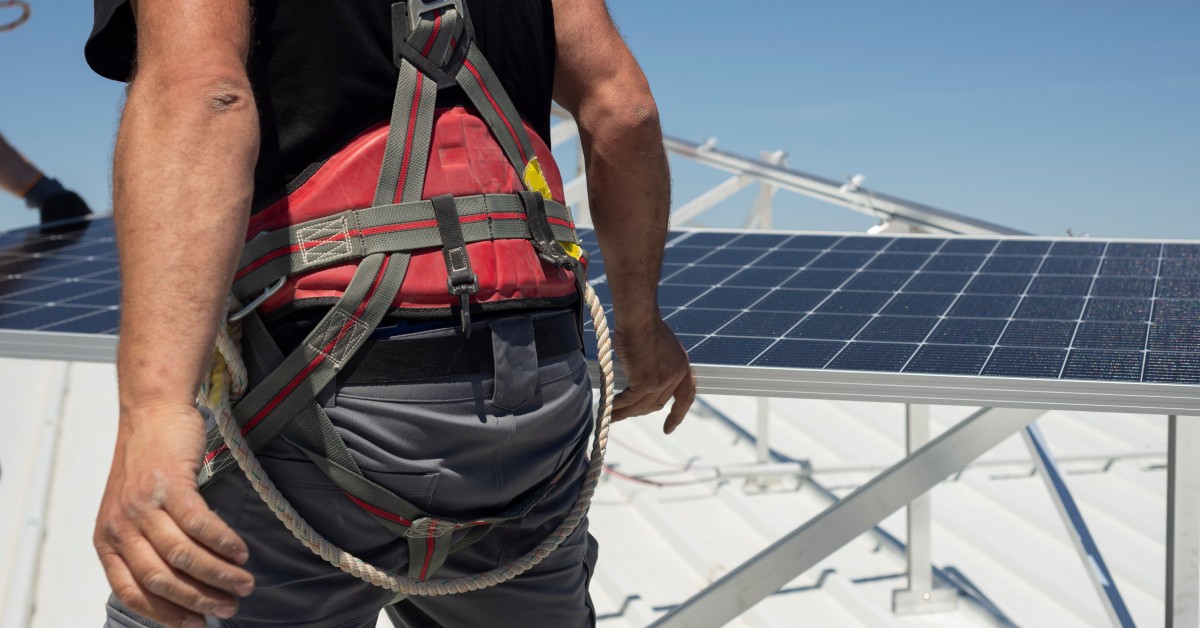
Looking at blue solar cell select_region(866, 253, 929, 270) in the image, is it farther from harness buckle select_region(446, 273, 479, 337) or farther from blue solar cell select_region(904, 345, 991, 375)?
harness buckle select_region(446, 273, 479, 337)

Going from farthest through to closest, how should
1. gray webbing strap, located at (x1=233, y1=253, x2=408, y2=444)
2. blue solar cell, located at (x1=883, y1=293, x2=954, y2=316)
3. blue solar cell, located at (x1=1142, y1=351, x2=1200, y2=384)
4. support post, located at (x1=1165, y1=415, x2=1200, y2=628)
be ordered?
blue solar cell, located at (x1=883, y1=293, x2=954, y2=316) < support post, located at (x1=1165, y1=415, x2=1200, y2=628) < blue solar cell, located at (x1=1142, y1=351, x2=1200, y2=384) < gray webbing strap, located at (x1=233, y1=253, x2=408, y2=444)

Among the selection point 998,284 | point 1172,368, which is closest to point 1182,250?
point 998,284

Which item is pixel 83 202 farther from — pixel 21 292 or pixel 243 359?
pixel 243 359

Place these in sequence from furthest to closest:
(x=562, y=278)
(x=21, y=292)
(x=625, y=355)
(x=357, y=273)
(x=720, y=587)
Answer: (x=21, y=292) < (x=720, y=587) < (x=625, y=355) < (x=562, y=278) < (x=357, y=273)

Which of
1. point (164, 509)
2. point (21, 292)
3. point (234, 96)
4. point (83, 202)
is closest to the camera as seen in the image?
point (164, 509)

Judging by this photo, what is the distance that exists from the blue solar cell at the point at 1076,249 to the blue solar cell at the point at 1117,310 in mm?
753

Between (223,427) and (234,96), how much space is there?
470 mm

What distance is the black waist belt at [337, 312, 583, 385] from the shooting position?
1.65 metres

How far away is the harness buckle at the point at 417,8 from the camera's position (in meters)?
1.67

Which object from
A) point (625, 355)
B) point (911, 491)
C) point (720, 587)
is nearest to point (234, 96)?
point (625, 355)

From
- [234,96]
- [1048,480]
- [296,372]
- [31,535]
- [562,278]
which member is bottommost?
[31,535]

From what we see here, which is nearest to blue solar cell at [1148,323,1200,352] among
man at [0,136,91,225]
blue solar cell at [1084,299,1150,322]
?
blue solar cell at [1084,299,1150,322]

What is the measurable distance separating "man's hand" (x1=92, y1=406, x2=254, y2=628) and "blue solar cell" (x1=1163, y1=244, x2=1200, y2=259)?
3603 millimetres

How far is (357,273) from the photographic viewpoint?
1.61 meters
